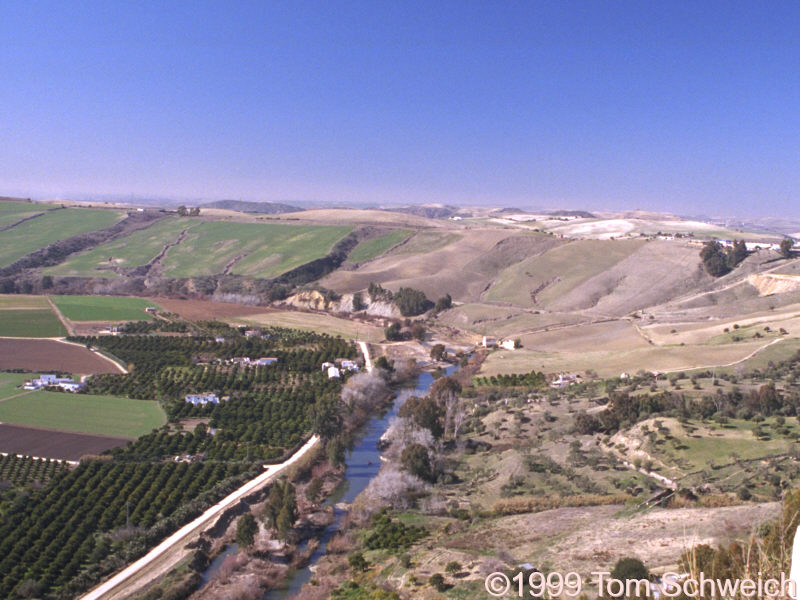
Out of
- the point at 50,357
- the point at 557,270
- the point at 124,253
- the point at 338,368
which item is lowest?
the point at 50,357

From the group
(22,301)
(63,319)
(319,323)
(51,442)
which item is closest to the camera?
(51,442)

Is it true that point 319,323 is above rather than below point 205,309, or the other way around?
below

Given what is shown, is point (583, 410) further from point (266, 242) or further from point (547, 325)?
point (266, 242)

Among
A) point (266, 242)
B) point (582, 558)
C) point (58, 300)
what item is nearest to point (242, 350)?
point (58, 300)

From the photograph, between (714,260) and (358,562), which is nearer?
(358,562)

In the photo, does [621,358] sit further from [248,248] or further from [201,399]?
A: [248,248]

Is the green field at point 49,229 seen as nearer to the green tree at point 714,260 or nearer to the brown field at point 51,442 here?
the brown field at point 51,442

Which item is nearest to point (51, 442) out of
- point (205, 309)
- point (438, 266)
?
point (205, 309)
